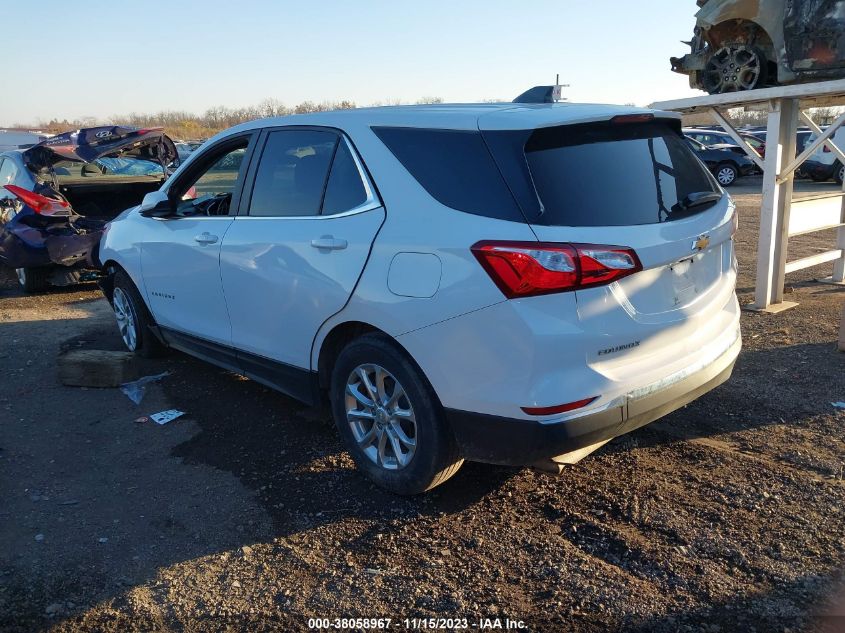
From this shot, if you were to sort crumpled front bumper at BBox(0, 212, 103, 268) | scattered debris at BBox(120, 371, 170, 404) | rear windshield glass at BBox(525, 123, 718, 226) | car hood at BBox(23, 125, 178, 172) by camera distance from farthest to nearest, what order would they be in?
car hood at BBox(23, 125, 178, 172) → crumpled front bumper at BBox(0, 212, 103, 268) → scattered debris at BBox(120, 371, 170, 404) → rear windshield glass at BBox(525, 123, 718, 226)

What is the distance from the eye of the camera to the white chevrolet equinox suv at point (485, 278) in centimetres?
287

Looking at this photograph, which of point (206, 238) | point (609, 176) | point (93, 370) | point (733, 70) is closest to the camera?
point (609, 176)

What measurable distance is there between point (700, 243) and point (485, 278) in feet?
3.63

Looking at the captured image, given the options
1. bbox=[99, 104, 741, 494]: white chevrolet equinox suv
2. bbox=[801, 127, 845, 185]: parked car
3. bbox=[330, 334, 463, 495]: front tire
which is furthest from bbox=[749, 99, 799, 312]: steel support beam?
bbox=[801, 127, 845, 185]: parked car

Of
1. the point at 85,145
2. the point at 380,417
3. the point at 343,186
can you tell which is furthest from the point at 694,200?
the point at 85,145

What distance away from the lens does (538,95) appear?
396 centimetres

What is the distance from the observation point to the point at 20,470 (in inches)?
157

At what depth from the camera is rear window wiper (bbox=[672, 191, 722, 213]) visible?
331 cm

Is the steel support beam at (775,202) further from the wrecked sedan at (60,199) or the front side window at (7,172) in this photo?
the front side window at (7,172)

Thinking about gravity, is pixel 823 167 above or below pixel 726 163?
below

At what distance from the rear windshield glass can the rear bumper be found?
0.75 metres

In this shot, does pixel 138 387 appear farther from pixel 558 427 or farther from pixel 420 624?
pixel 558 427

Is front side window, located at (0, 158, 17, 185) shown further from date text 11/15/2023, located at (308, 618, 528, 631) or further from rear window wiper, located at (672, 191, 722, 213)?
rear window wiper, located at (672, 191, 722, 213)

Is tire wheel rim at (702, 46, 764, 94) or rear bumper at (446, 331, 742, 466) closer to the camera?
rear bumper at (446, 331, 742, 466)
